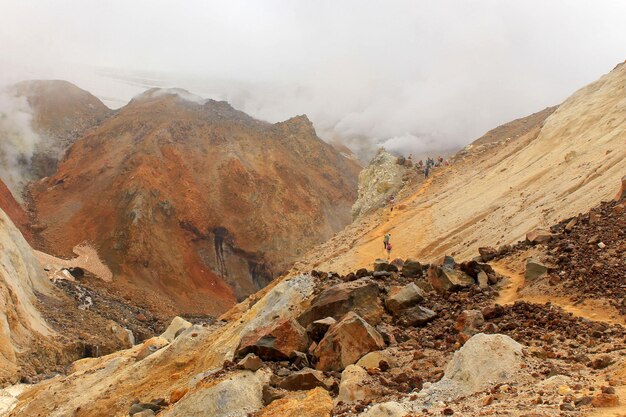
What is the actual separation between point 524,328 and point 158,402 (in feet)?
23.4

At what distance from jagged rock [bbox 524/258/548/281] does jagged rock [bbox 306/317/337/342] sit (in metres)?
4.77

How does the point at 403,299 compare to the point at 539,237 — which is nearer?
the point at 403,299

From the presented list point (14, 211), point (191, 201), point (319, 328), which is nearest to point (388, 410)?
point (319, 328)

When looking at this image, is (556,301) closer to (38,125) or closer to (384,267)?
(384,267)

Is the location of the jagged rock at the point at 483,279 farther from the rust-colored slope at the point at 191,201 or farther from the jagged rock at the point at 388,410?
the rust-colored slope at the point at 191,201

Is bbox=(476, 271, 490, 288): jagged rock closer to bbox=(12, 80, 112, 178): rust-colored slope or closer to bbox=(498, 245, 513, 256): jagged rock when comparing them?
bbox=(498, 245, 513, 256): jagged rock

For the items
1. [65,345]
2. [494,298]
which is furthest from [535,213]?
[65,345]

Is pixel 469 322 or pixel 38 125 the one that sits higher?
pixel 38 125

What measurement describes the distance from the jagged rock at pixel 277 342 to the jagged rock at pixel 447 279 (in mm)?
3537

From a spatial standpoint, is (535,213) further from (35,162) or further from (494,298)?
(35,162)

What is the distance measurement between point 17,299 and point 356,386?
2280cm

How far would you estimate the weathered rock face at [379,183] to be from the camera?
127 ft

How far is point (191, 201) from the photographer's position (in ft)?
194

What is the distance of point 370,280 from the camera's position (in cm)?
1315
